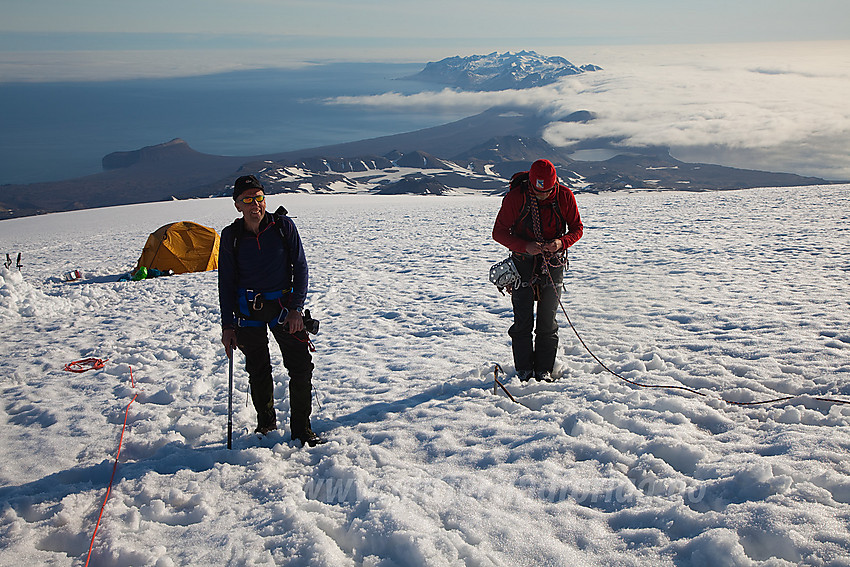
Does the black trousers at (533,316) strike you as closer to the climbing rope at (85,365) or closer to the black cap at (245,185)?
the black cap at (245,185)

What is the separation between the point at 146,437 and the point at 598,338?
6399 mm

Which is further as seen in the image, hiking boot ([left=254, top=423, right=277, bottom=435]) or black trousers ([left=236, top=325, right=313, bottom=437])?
hiking boot ([left=254, top=423, right=277, bottom=435])

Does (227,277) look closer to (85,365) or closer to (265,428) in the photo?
(265,428)

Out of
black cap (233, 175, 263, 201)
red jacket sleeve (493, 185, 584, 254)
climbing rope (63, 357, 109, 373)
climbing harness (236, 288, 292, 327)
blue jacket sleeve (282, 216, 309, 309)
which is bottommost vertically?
climbing rope (63, 357, 109, 373)

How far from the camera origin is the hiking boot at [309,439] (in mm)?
5375

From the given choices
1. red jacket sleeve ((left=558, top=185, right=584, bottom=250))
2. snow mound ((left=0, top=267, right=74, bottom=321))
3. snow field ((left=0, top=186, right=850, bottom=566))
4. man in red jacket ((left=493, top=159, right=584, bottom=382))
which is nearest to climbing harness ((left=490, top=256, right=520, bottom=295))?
man in red jacket ((left=493, top=159, right=584, bottom=382))

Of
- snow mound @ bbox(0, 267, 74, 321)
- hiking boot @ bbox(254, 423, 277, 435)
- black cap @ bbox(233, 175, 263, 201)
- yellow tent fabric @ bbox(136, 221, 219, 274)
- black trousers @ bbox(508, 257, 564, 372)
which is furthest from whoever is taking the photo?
yellow tent fabric @ bbox(136, 221, 219, 274)

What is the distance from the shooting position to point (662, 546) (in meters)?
3.39

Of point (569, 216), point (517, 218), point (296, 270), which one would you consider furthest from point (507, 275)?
point (296, 270)

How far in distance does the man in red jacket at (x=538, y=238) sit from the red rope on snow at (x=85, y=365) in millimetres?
6547

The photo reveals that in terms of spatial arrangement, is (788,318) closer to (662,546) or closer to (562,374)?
(562,374)

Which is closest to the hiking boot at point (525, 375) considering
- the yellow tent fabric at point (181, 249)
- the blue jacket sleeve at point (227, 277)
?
the blue jacket sleeve at point (227, 277)

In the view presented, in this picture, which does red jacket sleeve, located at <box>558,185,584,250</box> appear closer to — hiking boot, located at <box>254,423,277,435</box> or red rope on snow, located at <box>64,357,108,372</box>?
hiking boot, located at <box>254,423,277,435</box>

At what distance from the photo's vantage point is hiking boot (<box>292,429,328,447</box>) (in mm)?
5375
